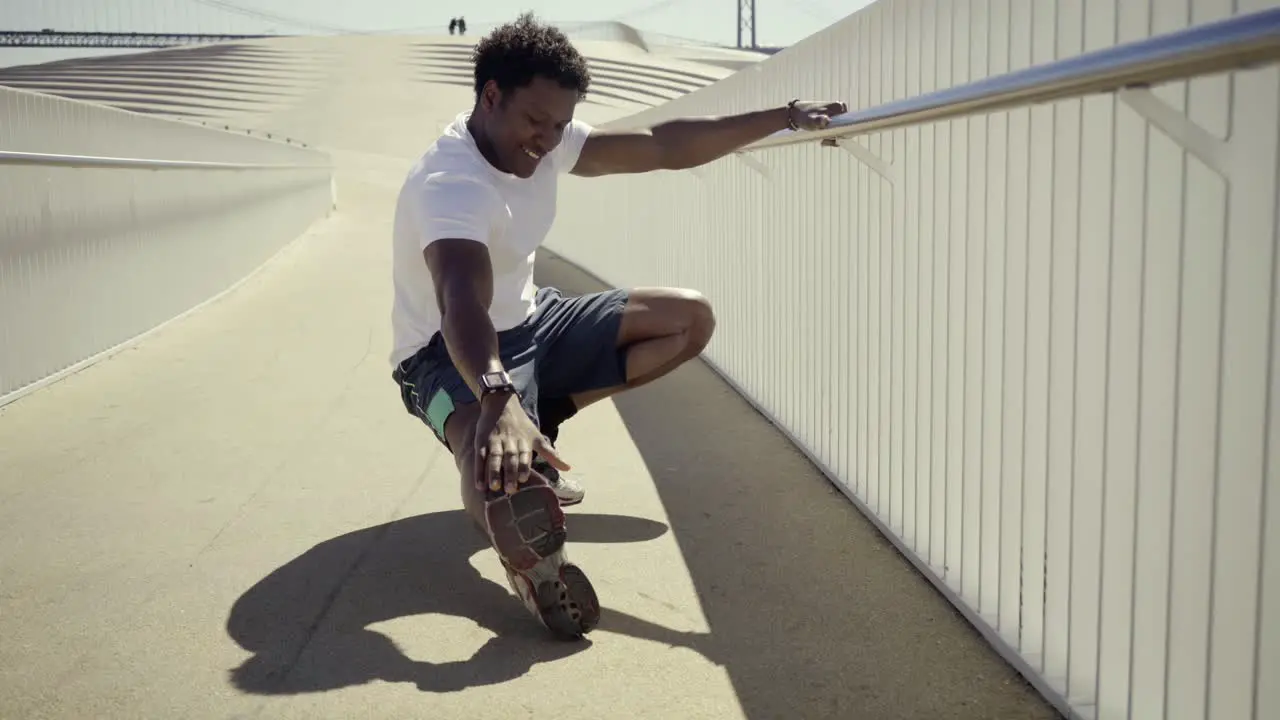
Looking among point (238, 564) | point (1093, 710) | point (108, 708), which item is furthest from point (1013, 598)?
point (238, 564)

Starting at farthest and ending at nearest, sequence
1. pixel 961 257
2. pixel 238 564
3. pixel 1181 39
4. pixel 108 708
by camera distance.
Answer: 1. pixel 238 564
2. pixel 961 257
3. pixel 108 708
4. pixel 1181 39

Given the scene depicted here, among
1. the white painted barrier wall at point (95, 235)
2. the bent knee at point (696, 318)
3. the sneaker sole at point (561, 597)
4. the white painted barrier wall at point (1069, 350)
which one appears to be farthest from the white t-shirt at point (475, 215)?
the white painted barrier wall at point (95, 235)

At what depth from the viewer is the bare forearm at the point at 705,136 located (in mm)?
4043

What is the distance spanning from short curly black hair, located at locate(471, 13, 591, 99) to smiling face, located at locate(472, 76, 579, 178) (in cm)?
2

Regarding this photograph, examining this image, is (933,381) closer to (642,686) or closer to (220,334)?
(642,686)

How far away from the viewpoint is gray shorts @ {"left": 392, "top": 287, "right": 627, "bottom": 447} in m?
3.63

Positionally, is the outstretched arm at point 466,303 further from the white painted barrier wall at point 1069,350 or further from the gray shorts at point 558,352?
the white painted barrier wall at point 1069,350

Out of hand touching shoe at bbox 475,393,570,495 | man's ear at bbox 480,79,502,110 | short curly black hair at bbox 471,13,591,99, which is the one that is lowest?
hand touching shoe at bbox 475,393,570,495

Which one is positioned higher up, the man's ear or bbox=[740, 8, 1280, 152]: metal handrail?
the man's ear

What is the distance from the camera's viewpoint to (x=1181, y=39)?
5.47 feet

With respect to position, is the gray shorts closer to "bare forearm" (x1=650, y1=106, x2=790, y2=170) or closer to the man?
the man

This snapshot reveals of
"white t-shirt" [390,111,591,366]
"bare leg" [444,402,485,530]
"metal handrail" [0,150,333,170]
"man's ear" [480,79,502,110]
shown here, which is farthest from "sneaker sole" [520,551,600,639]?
"metal handrail" [0,150,333,170]

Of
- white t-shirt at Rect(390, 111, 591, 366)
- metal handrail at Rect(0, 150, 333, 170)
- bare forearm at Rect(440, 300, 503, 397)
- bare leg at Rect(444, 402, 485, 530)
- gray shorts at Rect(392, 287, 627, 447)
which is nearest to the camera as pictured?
bare forearm at Rect(440, 300, 503, 397)

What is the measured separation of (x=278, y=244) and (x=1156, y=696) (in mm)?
14315
